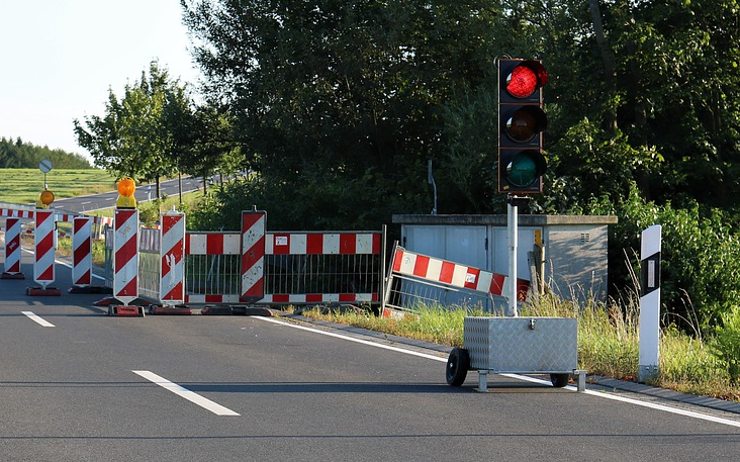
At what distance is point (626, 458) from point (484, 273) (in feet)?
36.0

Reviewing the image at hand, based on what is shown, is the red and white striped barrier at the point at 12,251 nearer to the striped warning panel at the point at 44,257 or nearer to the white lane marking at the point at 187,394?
the striped warning panel at the point at 44,257

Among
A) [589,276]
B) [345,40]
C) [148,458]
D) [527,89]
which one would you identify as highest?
[345,40]

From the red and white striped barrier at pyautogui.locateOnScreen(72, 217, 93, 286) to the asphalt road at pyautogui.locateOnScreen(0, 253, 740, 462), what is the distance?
9272 millimetres

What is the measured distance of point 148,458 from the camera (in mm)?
6949

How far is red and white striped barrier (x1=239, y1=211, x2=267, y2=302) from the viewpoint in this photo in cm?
1892

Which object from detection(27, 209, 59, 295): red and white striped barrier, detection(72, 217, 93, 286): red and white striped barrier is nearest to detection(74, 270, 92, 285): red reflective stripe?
detection(72, 217, 93, 286): red and white striped barrier

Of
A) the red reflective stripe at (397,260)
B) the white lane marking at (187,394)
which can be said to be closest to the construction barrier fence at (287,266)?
the red reflective stripe at (397,260)

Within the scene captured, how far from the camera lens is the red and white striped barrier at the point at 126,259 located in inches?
730

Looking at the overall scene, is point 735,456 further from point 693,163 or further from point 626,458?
point 693,163

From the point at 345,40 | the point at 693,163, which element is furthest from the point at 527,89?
the point at 345,40

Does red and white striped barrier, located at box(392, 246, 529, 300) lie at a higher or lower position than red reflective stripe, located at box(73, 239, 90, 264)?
lower

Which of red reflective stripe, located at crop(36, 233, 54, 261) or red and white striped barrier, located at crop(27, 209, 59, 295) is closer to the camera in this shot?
red and white striped barrier, located at crop(27, 209, 59, 295)

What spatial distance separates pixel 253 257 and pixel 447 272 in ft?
10.4

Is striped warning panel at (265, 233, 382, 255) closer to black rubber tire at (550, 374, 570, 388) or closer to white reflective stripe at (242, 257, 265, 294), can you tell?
white reflective stripe at (242, 257, 265, 294)
